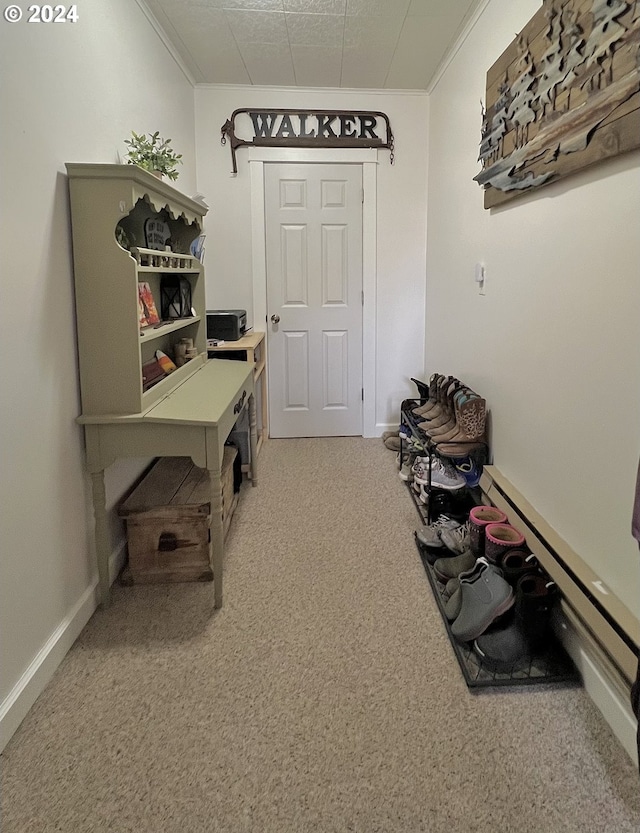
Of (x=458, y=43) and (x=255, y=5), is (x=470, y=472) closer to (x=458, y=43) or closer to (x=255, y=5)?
(x=458, y=43)

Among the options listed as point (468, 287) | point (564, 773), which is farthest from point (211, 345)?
point (564, 773)

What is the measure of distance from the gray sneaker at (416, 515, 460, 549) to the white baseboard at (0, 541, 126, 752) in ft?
4.18

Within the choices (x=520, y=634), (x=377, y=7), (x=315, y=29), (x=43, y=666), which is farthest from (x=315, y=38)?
(x=43, y=666)

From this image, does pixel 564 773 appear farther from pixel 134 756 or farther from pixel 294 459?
pixel 294 459

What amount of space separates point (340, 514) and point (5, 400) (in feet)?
5.90

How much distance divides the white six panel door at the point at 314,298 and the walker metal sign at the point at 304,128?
0.16 m

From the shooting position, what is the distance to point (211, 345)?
134 inches

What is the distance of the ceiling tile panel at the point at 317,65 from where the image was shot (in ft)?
10.6

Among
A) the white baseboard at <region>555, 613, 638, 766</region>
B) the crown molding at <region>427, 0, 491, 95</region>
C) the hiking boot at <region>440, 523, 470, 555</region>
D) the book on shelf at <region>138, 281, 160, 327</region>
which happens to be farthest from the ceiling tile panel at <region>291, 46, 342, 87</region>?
the white baseboard at <region>555, 613, 638, 766</region>

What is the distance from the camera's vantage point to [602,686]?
5.11 feet

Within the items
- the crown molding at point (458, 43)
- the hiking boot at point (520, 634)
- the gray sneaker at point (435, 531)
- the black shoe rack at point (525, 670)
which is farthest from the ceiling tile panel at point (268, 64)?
the black shoe rack at point (525, 670)

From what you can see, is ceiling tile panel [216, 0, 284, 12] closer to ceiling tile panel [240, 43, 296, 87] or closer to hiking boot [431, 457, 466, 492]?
ceiling tile panel [240, 43, 296, 87]

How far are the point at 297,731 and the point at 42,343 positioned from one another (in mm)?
1320

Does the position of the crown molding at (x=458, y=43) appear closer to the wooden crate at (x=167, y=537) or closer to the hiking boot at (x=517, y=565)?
the hiking boot at (x=517, y=565)
